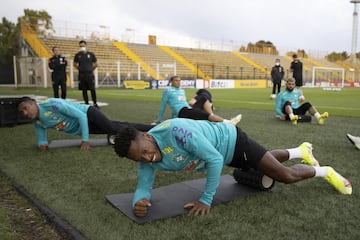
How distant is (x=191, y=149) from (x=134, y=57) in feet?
105

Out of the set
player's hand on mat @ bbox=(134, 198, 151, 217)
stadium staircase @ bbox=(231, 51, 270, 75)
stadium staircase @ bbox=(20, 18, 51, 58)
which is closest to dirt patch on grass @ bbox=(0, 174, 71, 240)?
player's hand on mat @ bbox=(134, 198, 151, 217)

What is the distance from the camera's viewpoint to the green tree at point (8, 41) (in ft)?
107

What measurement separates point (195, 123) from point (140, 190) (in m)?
0.71

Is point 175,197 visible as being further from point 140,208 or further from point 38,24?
point 38,24

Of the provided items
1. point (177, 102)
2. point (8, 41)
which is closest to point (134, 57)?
point (8, 41)

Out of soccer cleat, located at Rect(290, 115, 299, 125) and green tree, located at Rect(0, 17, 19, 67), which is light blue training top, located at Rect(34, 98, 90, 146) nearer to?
soccer cleat, located at Rect(290, 115, 299, 125)

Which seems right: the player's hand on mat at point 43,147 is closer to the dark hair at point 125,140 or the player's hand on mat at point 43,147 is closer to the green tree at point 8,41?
the dark hair at point 125,140

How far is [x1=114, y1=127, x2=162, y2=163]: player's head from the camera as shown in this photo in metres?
2.26

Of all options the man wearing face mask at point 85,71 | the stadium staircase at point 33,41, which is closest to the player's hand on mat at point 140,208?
the man wearing face mask at point 85,71

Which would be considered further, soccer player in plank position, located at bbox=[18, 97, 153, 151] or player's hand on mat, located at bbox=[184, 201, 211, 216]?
soccer player in plank position, located at bbox=[18, 97, 153, 151]

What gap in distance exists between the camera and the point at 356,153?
466 cm

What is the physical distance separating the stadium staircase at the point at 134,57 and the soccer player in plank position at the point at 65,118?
26593 millimetres

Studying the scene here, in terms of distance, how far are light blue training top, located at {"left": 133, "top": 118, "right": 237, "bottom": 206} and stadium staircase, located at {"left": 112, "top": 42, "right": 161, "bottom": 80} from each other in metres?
28.9

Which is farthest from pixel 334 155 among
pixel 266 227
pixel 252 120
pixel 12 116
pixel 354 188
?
pixel 12 116
